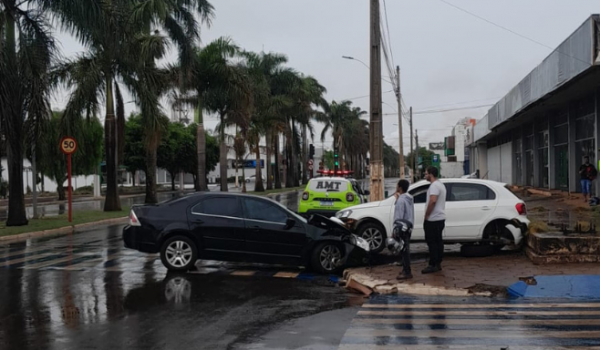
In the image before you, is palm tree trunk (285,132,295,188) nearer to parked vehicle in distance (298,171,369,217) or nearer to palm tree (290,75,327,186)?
palm tree (290,75,327,186)

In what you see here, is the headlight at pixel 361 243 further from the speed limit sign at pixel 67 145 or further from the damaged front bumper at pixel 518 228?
the speed limit sign at pixel 67 145

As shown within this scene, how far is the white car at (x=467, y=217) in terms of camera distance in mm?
12180

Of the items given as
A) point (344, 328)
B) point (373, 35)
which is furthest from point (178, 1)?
point (344, 328)

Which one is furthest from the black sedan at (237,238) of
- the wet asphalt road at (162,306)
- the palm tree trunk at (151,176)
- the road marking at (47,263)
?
the palm tree trunk at (151,176)

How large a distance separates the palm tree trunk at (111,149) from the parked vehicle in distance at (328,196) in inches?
475

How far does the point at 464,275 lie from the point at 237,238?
409 centimetres

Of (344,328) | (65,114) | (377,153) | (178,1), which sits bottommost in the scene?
(344,328)

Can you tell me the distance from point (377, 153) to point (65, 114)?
14668 millimetres

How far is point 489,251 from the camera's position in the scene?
1229cm

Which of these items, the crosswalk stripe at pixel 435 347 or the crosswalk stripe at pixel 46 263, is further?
the crosswalk stripe at pixel 46 263

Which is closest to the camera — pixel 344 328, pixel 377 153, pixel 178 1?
pixel 344 328

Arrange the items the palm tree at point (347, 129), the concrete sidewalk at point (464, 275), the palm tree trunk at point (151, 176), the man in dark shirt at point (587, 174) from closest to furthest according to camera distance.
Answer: the concrete sidewalk at point (464, 275)
the man in dark shirt at point (587, 174)
the palm tree trunk at point (151, 176)
the palm tree at point (347, 129)

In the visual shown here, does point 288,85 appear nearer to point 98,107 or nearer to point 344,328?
point 98,107

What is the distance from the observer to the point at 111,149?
89.8ft
